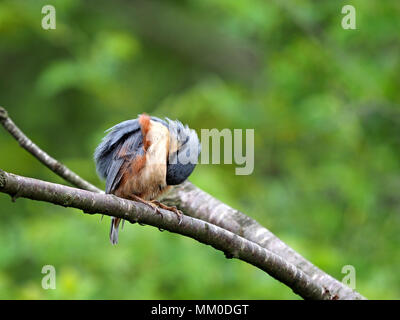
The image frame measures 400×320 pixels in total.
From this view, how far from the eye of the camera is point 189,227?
3.04 m

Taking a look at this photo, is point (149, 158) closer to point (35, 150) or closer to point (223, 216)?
point (223, 216)

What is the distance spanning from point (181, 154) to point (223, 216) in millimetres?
474

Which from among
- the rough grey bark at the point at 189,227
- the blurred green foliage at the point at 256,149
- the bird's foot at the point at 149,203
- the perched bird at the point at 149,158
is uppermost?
the blurred green foliage at the point at 256,149

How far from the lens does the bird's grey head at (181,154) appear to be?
147 inches

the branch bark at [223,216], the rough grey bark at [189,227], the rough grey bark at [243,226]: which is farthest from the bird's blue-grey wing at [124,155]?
the rough grey bark at [189,227]

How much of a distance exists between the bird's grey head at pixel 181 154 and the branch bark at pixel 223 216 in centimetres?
27

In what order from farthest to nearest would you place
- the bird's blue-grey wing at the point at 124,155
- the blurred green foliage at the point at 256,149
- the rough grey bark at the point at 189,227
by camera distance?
the blurred green foliage at the point at 256,149 → the bird's blue-grey wing at the point at 124,155 → the rough grey bark at the point at 189,227

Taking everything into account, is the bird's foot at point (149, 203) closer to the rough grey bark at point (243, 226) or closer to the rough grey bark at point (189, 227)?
the rough grey bark at point (189, 227)

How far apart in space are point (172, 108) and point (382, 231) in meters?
2.89

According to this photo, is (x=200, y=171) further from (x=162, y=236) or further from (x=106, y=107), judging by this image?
(x=106, y=107)

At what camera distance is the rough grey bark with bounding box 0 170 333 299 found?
262 centimetres

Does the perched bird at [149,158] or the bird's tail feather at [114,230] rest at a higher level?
the perched bird at [149,158]

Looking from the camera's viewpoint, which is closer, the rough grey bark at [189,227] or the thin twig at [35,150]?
the rough grey bark at [189,227]
